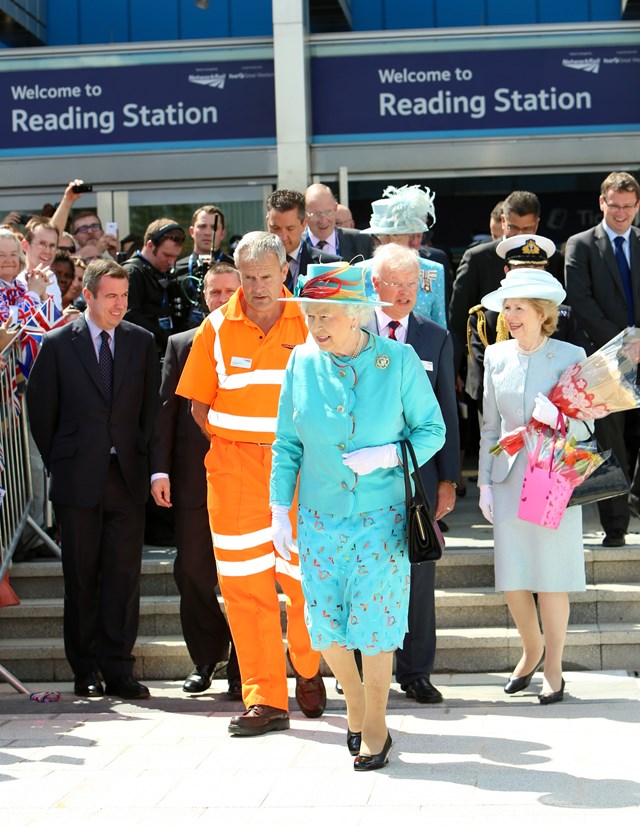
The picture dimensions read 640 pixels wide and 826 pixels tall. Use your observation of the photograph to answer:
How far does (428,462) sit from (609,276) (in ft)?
7.02

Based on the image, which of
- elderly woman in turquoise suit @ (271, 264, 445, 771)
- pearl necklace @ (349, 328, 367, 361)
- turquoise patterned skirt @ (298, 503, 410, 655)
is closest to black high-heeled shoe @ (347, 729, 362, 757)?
elderly woman in turquoise suit @ (271, 264, 445, 771)

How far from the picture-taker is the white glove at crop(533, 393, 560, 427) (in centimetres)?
646

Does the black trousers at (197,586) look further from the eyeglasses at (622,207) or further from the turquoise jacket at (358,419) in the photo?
the eyeglasses at (622,207)

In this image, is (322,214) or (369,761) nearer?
(369,761)

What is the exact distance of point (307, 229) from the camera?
8.32 m

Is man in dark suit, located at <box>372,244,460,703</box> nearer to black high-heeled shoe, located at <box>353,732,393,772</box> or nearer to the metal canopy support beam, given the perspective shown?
black high-heeled shoe, located at <box>353,732,393,772</box>

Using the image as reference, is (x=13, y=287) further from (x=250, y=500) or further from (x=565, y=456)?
(x=565, y=456)

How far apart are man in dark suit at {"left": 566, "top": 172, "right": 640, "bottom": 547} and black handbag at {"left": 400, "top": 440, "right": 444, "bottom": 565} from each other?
307cm

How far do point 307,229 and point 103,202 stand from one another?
152 inches

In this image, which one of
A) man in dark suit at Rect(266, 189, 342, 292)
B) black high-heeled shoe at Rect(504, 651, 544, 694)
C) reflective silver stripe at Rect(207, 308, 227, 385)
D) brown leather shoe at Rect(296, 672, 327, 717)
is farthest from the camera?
man in dark suit at Rect(266, 189, 342, 292)

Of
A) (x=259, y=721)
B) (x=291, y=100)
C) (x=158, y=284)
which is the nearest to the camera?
(x=259, y=721)

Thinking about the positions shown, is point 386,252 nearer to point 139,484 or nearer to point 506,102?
point 139,484

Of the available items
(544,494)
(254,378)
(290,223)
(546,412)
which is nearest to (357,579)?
(254,378)

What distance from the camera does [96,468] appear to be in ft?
23.4
